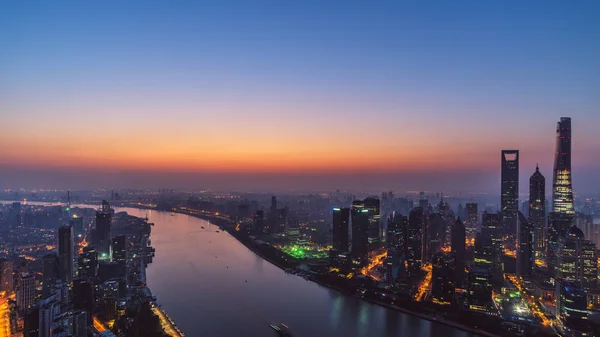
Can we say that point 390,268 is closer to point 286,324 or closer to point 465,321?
point 465,321

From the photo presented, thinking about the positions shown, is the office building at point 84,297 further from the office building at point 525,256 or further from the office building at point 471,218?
the office building at point 471,218

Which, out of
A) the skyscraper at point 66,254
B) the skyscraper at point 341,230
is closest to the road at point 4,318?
the skyscraper at point 66,254

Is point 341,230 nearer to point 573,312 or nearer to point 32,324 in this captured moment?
point 573,312

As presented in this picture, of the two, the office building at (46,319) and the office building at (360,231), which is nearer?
the office building at (46,319)

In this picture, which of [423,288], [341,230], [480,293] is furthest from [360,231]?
[480,293]

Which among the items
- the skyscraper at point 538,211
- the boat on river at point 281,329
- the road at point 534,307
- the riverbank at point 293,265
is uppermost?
the skyscraper at point 538,211

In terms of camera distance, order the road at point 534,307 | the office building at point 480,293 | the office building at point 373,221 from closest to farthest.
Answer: the road at point 534,307 < the office building at point 480,293 < the office building at point 373,221

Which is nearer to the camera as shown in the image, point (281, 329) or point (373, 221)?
point (281, 329)
